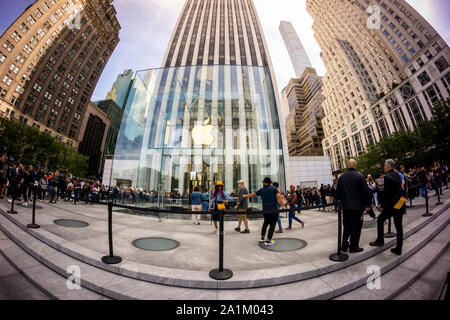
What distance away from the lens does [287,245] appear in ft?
16.4

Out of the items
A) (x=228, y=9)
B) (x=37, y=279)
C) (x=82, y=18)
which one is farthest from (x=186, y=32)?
(x=82, y=18)

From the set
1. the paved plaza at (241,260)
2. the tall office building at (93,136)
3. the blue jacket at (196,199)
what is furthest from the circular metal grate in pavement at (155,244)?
the tall office building at (93,136)

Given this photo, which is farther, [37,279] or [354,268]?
[354,268]

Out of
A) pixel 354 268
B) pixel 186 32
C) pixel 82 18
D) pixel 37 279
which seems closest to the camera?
pixel 37 279

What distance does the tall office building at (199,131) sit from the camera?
444 inches

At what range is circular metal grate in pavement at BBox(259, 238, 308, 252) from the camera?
4672 millimetres

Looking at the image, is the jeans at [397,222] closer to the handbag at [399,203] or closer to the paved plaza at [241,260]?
the handbag at [399,203]

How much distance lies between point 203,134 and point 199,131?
0.36m

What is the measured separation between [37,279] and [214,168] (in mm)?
9180

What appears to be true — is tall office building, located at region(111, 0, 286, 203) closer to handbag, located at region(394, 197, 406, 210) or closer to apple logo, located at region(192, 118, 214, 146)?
apple logo, located at region(192, 118, 214, 146)

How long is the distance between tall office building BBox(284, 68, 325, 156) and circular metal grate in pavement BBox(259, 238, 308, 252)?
83764 millimetres

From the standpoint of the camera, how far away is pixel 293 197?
Result: 787 centimetres

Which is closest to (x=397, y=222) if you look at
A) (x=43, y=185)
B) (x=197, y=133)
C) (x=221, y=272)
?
(x=221, y=272)

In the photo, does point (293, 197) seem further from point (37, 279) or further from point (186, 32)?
point (186, 32)
